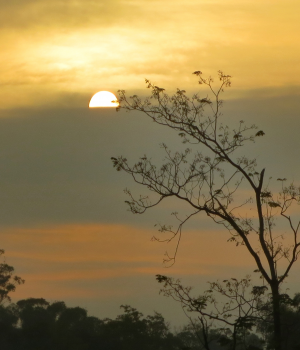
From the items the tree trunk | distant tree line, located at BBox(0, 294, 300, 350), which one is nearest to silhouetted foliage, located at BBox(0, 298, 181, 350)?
distant tree line, located at BBox(0, 294, 300, 350)

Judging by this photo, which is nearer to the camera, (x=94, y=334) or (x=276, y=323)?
(x=276, y=323)

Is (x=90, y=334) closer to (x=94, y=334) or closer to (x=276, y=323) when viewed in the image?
(x=94, y=334)

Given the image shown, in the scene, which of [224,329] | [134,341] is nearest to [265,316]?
[224,329]

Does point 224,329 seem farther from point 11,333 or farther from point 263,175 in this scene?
point 11,333

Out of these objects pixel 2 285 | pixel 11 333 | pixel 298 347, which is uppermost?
pixel 2 285

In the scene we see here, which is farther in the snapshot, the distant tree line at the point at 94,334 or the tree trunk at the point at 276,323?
the distant tree line at the point at 94,334

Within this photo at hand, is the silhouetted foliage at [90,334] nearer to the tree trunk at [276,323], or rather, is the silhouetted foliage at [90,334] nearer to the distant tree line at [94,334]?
the distant tree line at [94,334]

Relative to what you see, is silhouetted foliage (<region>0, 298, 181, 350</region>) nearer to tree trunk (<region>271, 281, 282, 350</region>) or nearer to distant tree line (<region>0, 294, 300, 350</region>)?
distant tree line (<region>0, 294, 300, 350</region>)

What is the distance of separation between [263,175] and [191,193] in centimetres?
227

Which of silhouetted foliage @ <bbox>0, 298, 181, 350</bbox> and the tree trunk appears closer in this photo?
the tree trunk

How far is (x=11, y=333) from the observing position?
230 ft

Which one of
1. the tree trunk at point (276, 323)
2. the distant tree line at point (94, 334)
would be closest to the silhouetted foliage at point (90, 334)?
the distant tree line at point (94, 334)

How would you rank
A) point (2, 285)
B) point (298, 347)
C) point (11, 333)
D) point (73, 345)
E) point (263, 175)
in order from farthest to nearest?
point (2, 285)
point (11, 333)
point (73, 345)
point (263, 175)
point (298, 347)

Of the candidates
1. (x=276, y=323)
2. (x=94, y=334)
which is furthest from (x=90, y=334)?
(x=276, y=323)
